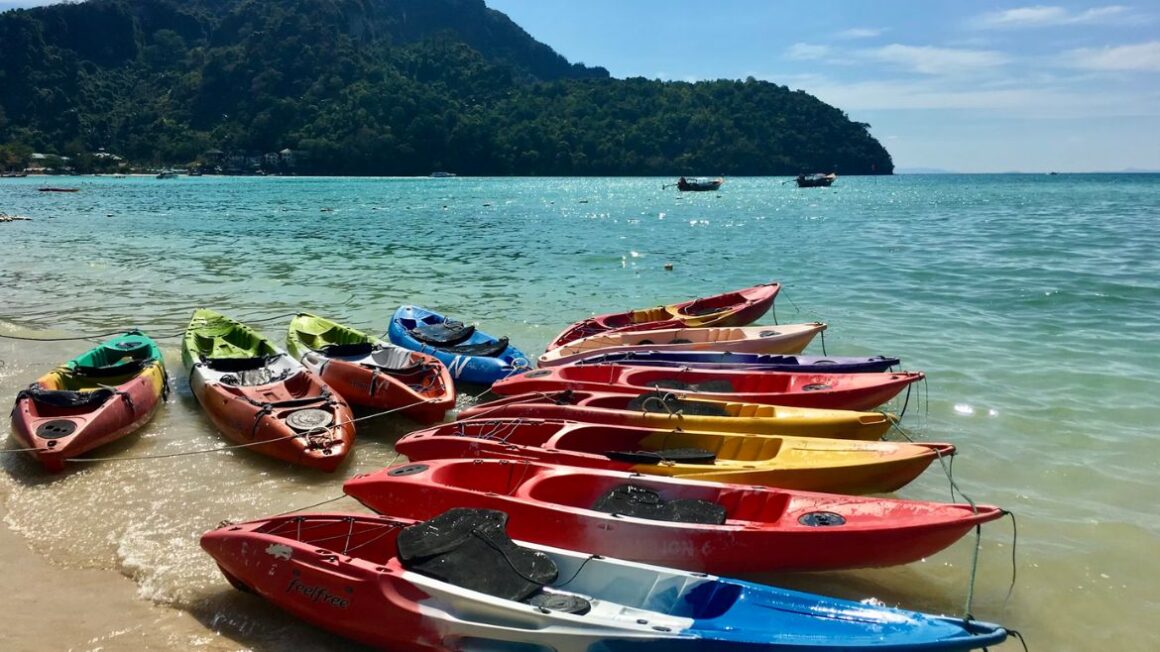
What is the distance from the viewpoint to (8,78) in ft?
471

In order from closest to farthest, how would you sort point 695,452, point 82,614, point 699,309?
point 82,614 < point 695,452 < point 699,309

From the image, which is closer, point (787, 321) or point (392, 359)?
point (392, 359)

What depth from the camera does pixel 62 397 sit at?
8547mm

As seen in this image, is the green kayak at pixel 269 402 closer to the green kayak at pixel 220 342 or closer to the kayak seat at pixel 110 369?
the green kayak at pixel 220 342

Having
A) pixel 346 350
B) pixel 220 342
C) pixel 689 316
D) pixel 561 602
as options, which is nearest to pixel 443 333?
pixel 346 350

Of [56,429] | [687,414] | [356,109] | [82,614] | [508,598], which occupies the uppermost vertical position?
[356,109]

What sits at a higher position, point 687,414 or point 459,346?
point 687,414

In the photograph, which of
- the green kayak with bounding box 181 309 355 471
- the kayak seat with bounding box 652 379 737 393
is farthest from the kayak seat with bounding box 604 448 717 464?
the green kayak with bounding box 181 309 355 471

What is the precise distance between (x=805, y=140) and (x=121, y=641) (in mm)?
171529

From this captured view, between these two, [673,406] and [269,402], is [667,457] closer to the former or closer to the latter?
[673,406]

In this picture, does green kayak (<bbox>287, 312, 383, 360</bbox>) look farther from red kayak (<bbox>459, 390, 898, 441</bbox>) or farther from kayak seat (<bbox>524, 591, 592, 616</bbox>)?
kayak seat (<bbox>524, 591, 592, 616</bbox>)

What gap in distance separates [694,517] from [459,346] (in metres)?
6.93

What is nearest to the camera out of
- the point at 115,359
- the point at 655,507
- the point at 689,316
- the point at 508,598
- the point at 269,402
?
the point at 508,598

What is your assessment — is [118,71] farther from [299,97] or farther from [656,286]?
[656,286]
